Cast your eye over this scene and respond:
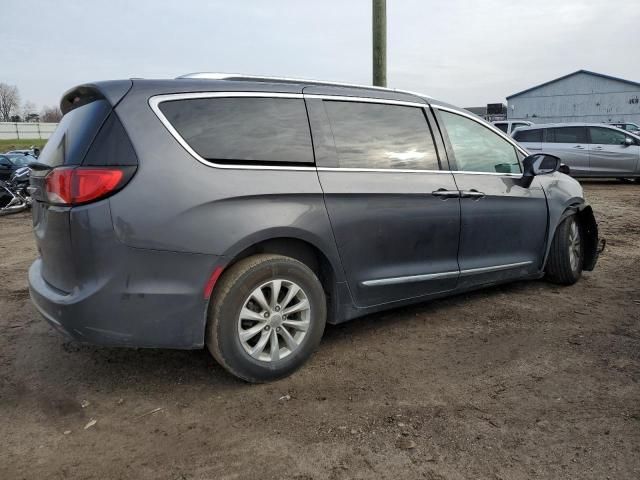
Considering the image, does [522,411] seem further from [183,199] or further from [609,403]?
[183,199]

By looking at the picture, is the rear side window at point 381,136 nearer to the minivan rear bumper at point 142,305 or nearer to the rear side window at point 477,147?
the rear side window at point 477,147

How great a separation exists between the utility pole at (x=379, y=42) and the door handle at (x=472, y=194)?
4.25 meters

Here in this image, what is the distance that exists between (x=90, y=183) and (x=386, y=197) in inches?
71.0

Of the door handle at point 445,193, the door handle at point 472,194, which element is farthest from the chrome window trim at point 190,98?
the door handle at point 472,194

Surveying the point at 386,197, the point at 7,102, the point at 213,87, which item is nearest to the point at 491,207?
the point at 386,197

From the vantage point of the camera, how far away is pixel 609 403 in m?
2.83

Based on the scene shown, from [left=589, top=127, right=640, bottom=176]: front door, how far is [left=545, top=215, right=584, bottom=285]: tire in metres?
11.0

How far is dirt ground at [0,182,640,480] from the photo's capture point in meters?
2.35

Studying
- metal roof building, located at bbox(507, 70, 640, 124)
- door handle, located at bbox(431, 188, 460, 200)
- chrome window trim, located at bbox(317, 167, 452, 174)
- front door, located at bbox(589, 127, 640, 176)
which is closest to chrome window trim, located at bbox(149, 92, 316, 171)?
chrome window trim, located at bbox(317, 167, 452, 174)

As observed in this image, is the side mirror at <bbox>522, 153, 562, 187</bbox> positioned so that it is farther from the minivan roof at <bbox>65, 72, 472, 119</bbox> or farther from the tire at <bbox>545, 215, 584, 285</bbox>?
the minivan roof at <bbox>65, 72, 472, 119</bbox>

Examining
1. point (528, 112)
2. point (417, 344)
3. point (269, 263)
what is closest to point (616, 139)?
point (417, 344)

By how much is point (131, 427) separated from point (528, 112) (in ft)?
170

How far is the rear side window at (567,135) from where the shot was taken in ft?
48.6

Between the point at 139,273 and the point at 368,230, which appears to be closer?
the point at 139,273
